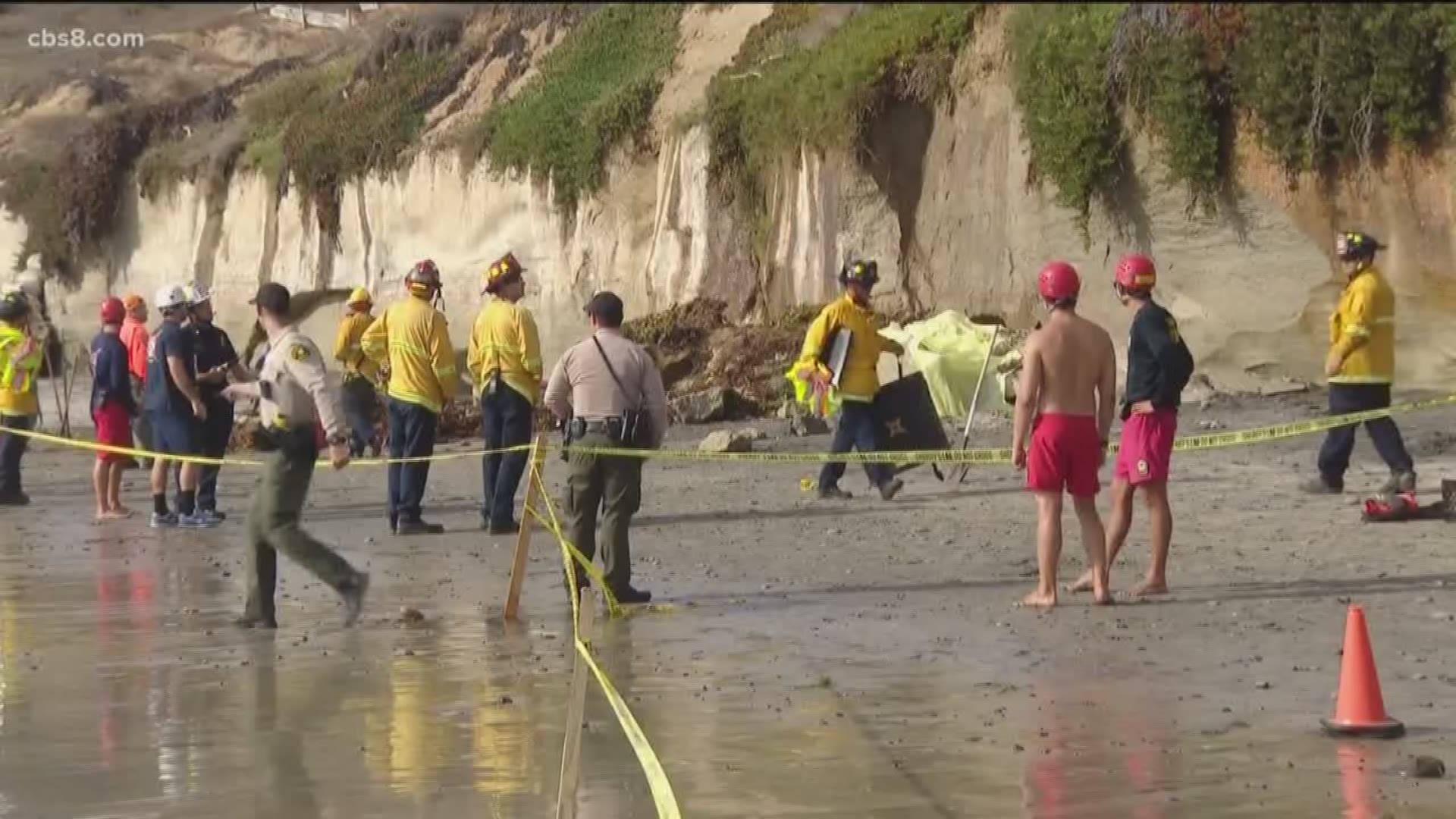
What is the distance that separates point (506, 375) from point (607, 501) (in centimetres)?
368

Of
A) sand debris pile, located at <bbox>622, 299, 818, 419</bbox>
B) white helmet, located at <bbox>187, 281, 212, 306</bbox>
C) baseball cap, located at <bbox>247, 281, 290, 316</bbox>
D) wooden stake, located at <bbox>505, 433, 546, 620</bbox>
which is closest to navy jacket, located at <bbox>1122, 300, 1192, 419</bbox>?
wooden stake, located at <bbox>505, 433, 546, 620</bbox>

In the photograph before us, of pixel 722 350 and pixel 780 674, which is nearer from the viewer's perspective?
pixel 780 674

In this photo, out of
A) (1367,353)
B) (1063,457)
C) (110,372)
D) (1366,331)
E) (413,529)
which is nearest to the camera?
(1063,457)

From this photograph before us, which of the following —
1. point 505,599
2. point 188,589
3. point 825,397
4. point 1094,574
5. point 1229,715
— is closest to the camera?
point 1229,715

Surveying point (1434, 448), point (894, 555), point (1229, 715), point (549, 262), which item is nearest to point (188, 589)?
point (894, 555)

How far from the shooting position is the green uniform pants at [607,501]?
1254 centimetres

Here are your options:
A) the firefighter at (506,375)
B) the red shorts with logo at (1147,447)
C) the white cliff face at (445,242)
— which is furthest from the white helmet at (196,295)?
the white cliff face at (445,242)

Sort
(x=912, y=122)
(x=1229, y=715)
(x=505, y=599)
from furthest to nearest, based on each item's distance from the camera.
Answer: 1. (x=912, y=122)
2. (x=505, y=599)
3. (x=1229, y=715)

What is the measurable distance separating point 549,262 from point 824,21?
6310mm

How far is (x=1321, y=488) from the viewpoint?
16.0 meters

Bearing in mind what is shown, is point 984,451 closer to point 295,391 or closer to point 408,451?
point 408,451

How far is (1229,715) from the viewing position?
30.1 ft

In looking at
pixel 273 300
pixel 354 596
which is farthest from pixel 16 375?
pixel 354 596

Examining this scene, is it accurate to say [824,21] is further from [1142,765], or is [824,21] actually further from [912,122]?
[1142,765]
